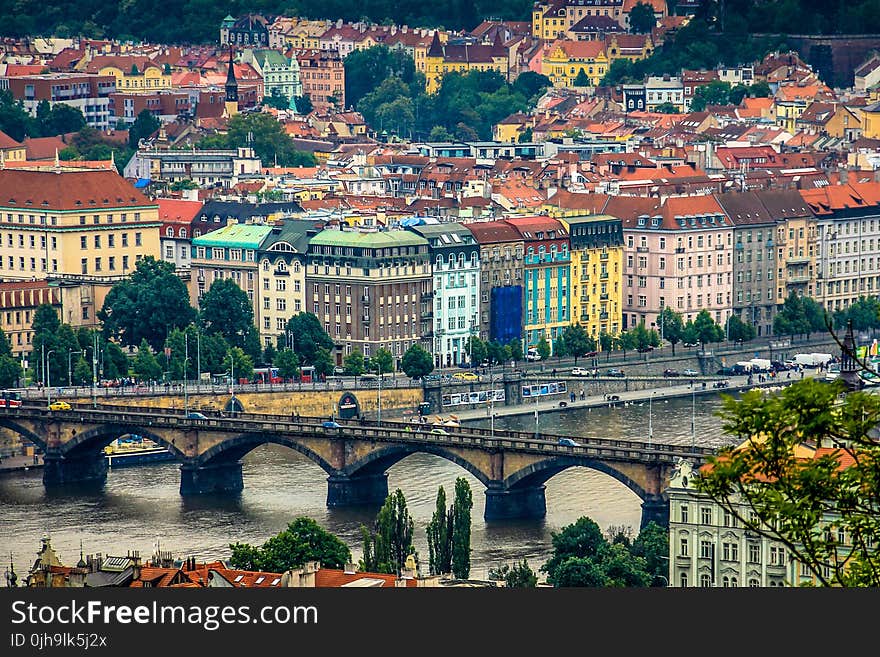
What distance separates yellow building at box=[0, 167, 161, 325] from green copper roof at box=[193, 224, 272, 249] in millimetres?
2780

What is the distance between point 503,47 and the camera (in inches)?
6580

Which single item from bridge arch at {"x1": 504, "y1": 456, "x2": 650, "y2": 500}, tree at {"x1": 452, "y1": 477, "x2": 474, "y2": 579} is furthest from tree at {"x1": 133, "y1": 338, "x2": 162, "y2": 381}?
tree at {"x1": 452, "y1": 477, "x2": 474, "y2": 579}

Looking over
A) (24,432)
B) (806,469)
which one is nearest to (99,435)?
(24,432)

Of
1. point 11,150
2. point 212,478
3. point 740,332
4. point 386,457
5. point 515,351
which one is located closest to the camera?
point 386,457

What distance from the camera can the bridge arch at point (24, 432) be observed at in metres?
67.9

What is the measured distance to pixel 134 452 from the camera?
231 ft

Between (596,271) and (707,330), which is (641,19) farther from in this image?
(707,330)

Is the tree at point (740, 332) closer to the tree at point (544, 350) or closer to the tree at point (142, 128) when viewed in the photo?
the tree at point (544, 350)

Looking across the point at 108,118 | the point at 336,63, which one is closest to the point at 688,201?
the point at 108,118

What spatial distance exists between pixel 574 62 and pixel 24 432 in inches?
3750

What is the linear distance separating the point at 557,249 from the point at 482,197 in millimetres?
8473

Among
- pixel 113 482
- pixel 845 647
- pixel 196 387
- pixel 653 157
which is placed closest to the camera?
pixel 845 647

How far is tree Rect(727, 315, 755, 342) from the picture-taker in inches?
3583

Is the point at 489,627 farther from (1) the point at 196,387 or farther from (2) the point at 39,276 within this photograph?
(2) the point at 39,276
